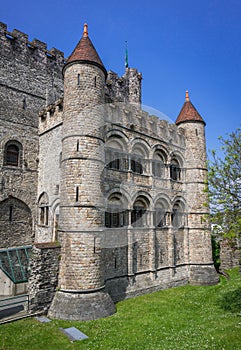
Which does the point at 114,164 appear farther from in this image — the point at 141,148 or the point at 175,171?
the point at 175,171

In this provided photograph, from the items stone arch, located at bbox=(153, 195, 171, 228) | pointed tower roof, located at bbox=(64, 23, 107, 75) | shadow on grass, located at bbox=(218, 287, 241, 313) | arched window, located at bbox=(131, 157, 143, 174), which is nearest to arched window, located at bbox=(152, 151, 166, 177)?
arched window, located at bbox=(131, 157, 143, 174)

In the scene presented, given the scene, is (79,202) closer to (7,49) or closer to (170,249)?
(170,249)

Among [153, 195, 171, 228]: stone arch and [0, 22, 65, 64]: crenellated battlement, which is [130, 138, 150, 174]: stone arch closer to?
[153, 195, 171, 228]: stone arch

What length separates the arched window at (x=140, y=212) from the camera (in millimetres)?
15109

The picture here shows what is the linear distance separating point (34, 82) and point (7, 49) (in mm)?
2437

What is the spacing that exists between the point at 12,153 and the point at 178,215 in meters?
11.4

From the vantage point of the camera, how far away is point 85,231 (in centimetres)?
1140

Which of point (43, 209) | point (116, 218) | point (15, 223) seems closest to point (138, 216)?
point (116, 218)

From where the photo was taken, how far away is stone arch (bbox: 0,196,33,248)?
15.3 meters

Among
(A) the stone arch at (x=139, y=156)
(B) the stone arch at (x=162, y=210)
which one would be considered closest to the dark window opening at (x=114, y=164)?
(A) the stone arch at (x=139, y=156)

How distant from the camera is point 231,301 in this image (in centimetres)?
1269

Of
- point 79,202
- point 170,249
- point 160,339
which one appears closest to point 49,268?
point 79,202

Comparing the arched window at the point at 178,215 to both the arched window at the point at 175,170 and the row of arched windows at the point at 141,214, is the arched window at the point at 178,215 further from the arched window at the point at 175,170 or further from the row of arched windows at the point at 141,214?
the arched window at the point at 175,170

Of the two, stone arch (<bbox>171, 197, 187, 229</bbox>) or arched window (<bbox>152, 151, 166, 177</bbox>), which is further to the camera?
stone arch (<bbox>171, 197, 187, 229</bbox>)
